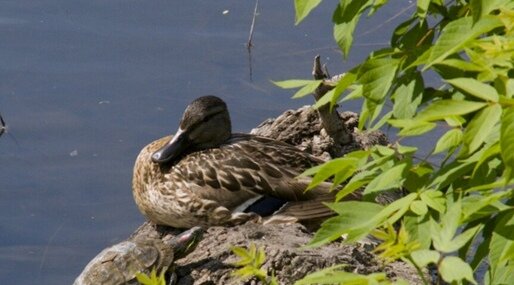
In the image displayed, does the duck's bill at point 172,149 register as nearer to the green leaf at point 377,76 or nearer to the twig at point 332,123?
the twig at point 332,123

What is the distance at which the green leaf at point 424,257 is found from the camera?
130 inches

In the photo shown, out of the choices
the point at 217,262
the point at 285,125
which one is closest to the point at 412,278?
the point at 217,262

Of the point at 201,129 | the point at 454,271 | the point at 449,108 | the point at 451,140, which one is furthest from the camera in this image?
the point at 201,129

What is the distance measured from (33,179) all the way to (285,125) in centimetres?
205

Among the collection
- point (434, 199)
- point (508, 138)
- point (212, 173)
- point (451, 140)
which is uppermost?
point (508, 138)

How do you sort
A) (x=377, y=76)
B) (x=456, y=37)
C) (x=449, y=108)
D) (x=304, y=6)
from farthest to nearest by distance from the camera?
(x=377, y=76)
(x=304, y=6)
(x=456, y=37)
(x=449, y=108)

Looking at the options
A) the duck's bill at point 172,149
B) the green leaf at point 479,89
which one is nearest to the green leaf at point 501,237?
the green leaf at point 479,89

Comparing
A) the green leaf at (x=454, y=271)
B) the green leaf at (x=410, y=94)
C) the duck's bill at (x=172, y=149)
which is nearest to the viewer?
the green leaf at (x=454, y=271)

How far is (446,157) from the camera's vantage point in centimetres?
394

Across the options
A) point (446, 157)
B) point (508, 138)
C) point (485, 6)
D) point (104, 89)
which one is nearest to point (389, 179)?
point (446, 157)

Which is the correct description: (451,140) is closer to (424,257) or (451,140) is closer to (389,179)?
(389,179)

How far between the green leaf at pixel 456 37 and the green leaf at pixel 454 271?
56 cm

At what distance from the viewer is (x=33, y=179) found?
31.6 ft

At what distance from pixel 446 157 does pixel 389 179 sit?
17 cm
